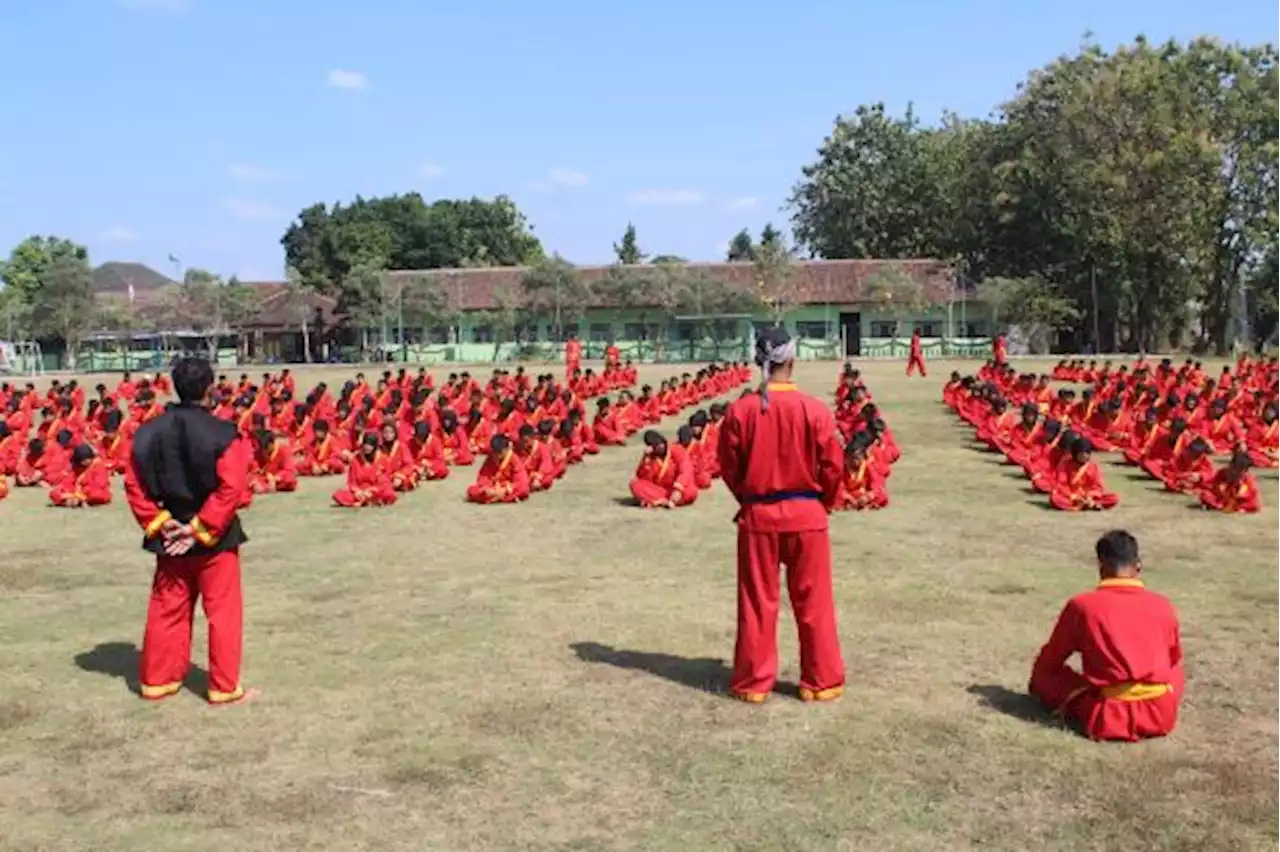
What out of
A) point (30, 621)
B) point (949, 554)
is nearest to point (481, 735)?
point (30, 621)

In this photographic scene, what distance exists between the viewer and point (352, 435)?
1642 cm

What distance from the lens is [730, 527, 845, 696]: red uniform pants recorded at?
585 cm

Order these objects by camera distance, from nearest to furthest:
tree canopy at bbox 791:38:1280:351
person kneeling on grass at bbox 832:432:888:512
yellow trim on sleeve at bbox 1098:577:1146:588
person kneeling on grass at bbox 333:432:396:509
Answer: yellow trim on sleeve at bbox 1098:577:1146:588, person kneeling on grass at bbox 832:432:888:512, person kneeling on grass at bbox 333:432:396:509, tree canopy at bbox 791:38:1280:351

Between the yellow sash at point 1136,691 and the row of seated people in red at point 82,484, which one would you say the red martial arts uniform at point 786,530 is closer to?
the yellow sash at point 1136,691

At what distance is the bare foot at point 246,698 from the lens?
602cm

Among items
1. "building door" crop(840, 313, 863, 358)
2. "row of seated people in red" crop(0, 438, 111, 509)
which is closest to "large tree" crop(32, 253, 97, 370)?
"building door" crop(840, 313, 863, 358)

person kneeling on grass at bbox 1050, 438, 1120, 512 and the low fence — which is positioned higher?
the low fence

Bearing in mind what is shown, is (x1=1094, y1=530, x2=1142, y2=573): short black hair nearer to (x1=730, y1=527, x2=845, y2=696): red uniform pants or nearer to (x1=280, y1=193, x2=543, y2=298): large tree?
(x1=730, y1=527, x2=845, y2=696): red uniform pants

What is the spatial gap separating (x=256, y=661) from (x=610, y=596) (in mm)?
2420

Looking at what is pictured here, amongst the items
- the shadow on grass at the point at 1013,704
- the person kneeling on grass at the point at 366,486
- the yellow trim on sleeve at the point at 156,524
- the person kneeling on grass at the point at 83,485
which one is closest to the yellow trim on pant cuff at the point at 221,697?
the yellow trim on sleeve at the point at 156,524

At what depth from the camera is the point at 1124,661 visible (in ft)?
17.2

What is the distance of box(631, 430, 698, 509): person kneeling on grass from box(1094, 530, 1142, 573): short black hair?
702cm

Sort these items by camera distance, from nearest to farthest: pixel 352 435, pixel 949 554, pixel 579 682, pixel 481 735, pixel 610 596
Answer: pixel 481 735 < pixel 579 682 < pixel 610 596 < pixel 949 554 < pixel 352 435

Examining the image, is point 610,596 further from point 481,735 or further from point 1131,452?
point 1131,452
